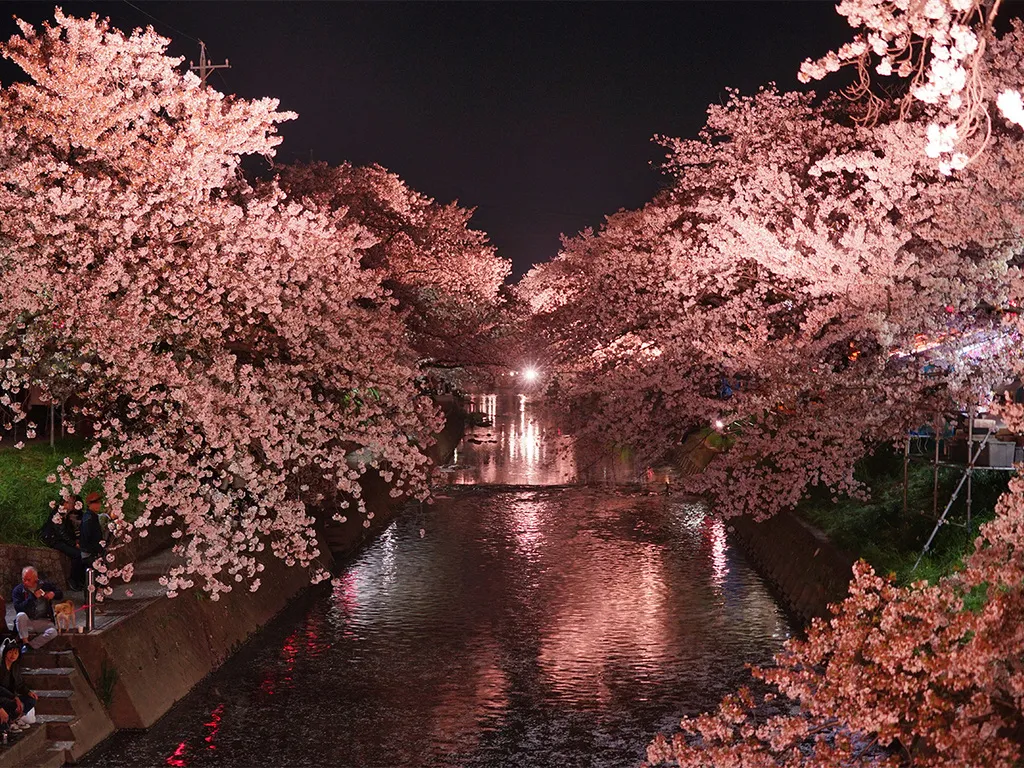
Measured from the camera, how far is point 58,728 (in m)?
13.0

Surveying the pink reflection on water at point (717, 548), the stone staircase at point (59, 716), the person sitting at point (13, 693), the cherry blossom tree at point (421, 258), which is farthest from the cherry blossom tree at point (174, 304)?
the cherry blossom tree at point (421, 258)

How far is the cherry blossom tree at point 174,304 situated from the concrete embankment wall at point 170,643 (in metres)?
0.59

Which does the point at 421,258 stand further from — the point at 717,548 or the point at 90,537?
the point at 90,537

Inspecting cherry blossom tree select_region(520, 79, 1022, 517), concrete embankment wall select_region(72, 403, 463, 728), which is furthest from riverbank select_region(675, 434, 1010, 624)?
concrete embankment wall select_region(72, 403, 463, 728)

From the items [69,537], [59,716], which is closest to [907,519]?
[69,537]

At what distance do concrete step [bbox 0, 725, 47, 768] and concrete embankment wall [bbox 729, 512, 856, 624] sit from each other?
1181cm

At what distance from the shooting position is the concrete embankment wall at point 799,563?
1927 centimetres

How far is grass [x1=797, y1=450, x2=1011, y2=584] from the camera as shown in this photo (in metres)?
17.3

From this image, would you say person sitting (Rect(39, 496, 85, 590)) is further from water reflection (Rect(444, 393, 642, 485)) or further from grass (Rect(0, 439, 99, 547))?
water reflection (Rect(444, 393, 642, 485))

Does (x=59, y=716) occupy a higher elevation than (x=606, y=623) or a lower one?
lower

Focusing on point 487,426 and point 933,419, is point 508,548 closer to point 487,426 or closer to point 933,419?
point 933,419

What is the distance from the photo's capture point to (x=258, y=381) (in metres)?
16.9

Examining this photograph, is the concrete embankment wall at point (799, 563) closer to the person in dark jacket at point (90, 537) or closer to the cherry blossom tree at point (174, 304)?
the cherry blossom tree at point (174, 304)

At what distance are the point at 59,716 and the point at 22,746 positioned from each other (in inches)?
43.7
